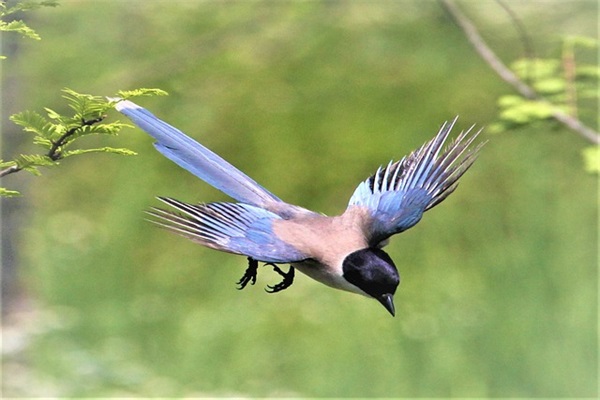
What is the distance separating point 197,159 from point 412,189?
37 centimetres

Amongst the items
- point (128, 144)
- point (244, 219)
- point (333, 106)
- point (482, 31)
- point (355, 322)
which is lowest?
point (244, 219)

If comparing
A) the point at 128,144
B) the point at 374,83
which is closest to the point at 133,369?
the point at 128,144

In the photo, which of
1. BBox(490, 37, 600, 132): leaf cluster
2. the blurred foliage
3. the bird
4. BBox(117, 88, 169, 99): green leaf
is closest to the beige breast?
the bird

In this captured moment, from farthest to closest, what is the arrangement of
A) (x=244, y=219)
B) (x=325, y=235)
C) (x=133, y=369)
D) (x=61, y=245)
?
(x=61, y=245), (x=133, y=369), (x=325, y=235), (x=244, y=219)

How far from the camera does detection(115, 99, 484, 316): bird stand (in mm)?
1473

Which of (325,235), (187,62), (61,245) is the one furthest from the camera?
(61,245)

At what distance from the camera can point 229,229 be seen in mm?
1496

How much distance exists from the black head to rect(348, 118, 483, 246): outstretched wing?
0.35 feet

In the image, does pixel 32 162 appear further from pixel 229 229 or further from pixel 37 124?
pixel 229 229

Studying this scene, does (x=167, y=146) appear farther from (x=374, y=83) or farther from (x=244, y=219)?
(x=374, y=83)

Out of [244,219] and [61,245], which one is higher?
[61,245]

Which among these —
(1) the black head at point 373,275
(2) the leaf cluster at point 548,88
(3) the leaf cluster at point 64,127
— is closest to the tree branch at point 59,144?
(3) the leaf cluster at point 64,127

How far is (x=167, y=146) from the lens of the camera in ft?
5.24

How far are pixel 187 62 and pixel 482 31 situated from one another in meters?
2.03
